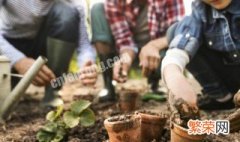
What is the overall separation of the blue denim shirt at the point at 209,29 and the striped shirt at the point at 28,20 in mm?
696

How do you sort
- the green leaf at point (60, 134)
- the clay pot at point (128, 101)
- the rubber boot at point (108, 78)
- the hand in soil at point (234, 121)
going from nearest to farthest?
the hand in soil at point (234, 121) < the green leaf at point (60, 134) < the clay pot at point (128, 101) < the rubber boot at point (108, 78)

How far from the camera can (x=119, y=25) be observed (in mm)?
2379

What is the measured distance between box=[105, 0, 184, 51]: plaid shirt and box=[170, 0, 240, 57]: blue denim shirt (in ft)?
1.61

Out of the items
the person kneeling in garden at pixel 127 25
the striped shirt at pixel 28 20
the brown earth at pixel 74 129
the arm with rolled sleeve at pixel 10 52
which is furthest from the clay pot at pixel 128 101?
the arm with rolled sleeve at pixel 10 52

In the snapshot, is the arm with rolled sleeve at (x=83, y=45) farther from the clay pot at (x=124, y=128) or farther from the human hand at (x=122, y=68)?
the clay pot at (x=124, y=128)

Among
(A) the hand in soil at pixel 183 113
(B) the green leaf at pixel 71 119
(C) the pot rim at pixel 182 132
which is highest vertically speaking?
(A) the hand in soil at pixel 183 113

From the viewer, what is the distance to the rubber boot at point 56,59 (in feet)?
7.62

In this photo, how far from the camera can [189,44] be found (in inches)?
66.7

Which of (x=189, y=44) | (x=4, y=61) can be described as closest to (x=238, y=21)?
(x=189, y=44)

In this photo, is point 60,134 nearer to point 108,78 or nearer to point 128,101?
point 128,101

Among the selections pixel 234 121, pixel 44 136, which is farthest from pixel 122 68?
pixel 234 121

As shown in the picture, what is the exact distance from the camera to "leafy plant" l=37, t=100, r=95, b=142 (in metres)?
1.55

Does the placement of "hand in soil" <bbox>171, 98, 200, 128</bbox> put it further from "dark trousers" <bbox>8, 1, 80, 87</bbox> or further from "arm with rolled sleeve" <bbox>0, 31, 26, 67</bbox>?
"dark trousers" <bbox>8, 1, 80, 87</bbox>

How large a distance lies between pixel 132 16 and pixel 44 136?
1.07 meters
